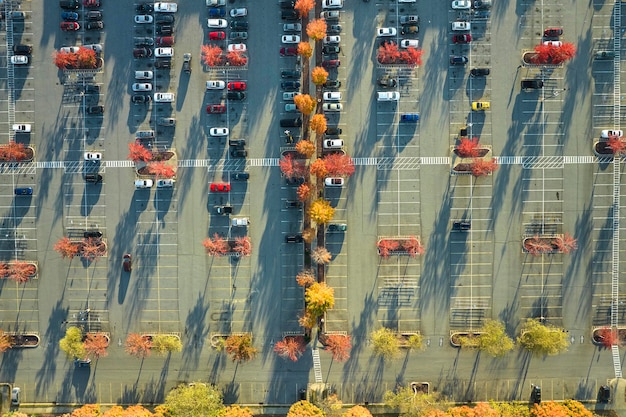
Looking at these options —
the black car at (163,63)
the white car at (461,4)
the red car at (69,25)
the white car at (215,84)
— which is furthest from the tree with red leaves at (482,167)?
the red car at (69,25)

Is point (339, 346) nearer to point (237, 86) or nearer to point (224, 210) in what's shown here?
point (224, 210)

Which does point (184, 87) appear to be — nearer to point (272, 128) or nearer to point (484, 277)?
point (272, 128)

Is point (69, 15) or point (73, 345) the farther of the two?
point (69, 15)

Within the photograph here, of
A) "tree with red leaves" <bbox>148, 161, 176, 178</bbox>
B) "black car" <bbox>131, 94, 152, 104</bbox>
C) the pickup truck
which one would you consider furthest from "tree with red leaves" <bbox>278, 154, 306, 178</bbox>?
"black car" <bbox>131, 94, 152, 104</bbox>

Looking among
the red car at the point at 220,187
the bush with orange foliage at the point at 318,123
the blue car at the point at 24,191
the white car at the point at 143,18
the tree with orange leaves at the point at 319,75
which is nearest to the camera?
the bush with orange foliage at the point at 318,123

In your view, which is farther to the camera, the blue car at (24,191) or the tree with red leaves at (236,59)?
the blue car at (24,191)

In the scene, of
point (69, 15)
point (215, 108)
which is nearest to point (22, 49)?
point (69, 15)

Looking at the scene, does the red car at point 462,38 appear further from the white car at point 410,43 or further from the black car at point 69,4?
the black car at point 69,4
